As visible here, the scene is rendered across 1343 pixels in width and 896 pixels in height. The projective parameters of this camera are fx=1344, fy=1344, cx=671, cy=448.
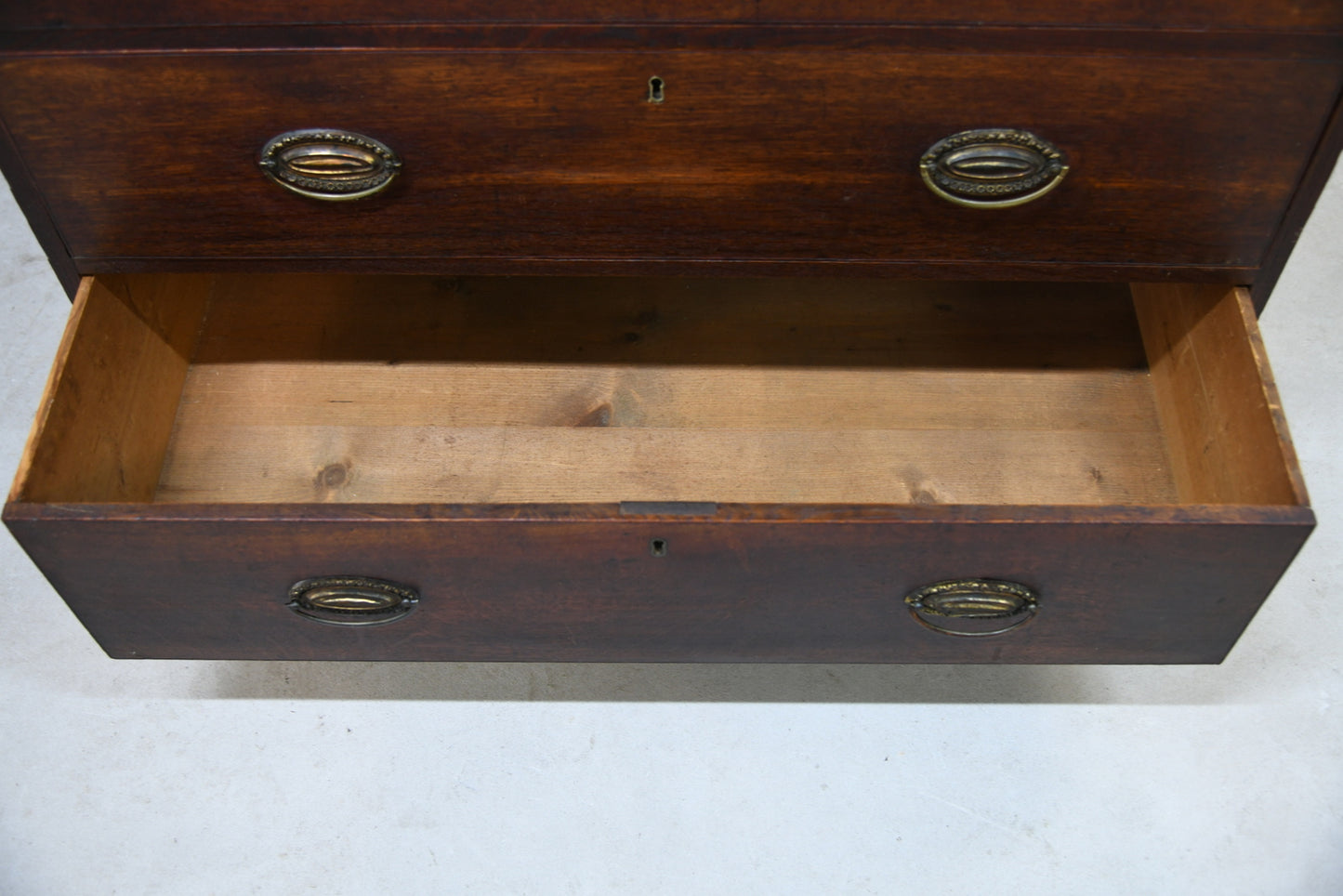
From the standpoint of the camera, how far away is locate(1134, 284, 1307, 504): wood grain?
0.97 metres

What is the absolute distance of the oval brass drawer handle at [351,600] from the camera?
0.96 m

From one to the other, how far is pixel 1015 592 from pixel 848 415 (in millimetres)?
280

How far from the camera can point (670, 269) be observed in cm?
100

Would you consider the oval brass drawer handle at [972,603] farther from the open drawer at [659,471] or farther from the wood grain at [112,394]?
the wood grain at [112,394]

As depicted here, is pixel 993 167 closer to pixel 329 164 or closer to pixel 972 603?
pixel 972 603

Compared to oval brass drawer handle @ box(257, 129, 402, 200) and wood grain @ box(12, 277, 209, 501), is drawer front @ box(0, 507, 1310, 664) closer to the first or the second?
wood grain @ box(12, 277, 209, 501)

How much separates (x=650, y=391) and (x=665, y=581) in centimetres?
29

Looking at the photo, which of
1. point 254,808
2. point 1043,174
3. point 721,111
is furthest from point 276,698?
point 1043,174

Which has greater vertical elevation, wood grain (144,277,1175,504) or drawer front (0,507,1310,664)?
wood grain (144,277,1175,504)

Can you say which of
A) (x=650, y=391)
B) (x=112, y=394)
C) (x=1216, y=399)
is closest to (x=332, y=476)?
(x=112, y=394)

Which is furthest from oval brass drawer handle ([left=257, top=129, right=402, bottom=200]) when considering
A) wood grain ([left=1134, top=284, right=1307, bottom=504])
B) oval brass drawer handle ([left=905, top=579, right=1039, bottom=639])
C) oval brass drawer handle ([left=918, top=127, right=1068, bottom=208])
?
wood grain ([left=1134, top=284, right=1307, bottom=504])

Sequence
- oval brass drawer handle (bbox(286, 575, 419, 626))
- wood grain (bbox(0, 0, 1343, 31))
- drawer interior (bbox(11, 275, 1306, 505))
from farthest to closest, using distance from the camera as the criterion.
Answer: drawer interior (bbox(11, 275, 1306, 505)) < oval brass drawer handle (bbox(286, 575, 419, 626)) < wood grain (bbox(0, 0, 1343, 31))

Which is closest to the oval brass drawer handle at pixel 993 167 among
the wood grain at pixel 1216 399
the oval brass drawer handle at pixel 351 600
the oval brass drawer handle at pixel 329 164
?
the wood grain at pixel 1216 399

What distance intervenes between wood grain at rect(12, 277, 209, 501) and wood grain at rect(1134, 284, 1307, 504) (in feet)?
2.86
